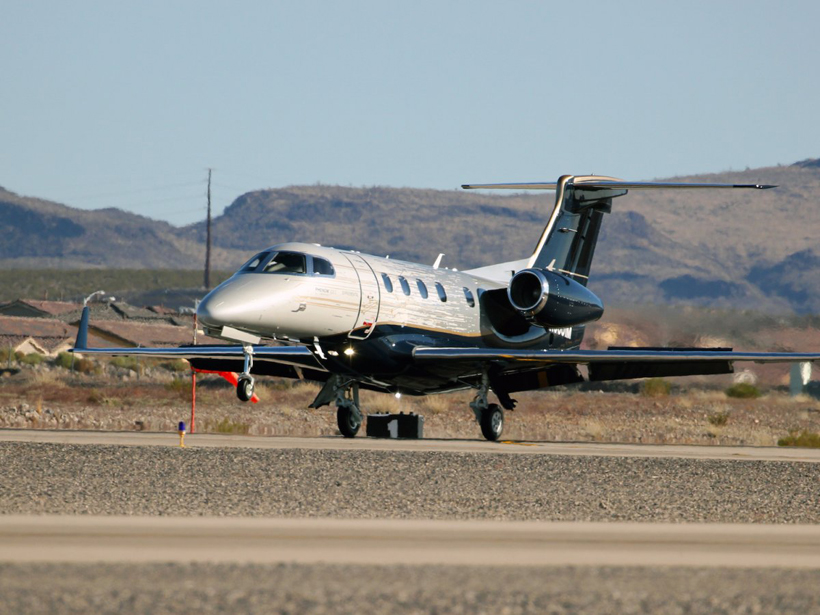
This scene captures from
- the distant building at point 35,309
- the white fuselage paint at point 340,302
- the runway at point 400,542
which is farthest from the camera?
the distant building at point 35,309

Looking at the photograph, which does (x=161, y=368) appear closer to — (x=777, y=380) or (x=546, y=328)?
(x=777, y=380)

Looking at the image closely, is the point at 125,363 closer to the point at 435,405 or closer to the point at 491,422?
the point at 435,405

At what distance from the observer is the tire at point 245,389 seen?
2188 centimetres

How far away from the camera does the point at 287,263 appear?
80.0ft

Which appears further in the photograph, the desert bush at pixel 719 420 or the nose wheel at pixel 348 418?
the desert bush at pixel 719 420

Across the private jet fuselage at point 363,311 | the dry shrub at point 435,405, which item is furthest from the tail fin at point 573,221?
the dry shrub at point 435,405

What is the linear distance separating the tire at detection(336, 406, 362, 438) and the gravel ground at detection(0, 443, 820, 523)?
632 cm

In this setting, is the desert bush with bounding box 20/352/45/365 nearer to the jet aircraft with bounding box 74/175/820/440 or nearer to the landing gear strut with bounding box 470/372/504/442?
the jet aircraft with bounding box 74/175/820/440

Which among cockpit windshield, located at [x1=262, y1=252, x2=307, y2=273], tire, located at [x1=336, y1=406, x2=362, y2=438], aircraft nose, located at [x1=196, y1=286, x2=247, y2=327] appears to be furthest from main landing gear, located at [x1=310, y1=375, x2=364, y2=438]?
aircraft nose, located at [x1=196, y1=286, x2=247, y2=327]

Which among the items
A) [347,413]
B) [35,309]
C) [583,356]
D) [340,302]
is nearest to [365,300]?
[340,302]

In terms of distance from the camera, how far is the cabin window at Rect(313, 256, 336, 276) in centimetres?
2462

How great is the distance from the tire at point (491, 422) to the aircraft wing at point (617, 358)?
0.98 m

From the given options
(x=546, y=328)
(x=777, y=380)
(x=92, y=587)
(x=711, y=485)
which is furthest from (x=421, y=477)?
(x=777, y=380)

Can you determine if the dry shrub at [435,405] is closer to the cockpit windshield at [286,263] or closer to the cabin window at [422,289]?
the cabin window at [422,289]
